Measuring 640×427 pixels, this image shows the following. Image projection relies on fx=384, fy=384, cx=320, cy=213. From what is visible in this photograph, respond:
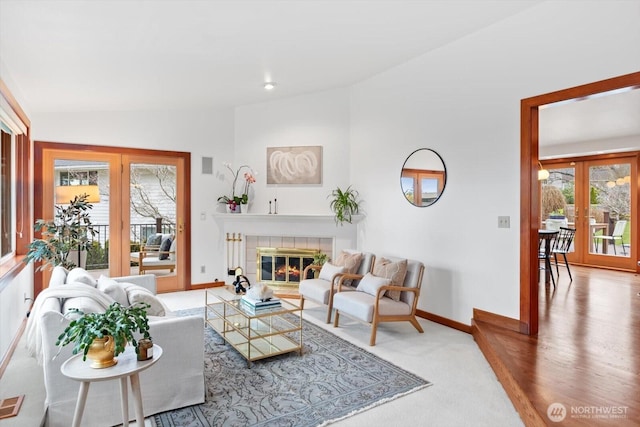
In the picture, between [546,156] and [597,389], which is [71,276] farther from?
[546,156]

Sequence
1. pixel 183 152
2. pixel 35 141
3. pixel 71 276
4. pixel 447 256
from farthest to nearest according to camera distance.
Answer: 1. pixel 183 152
2. pixel 35 141
3. pixel 447 256
4. pixel 71 276

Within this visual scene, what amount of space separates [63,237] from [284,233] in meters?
2.86

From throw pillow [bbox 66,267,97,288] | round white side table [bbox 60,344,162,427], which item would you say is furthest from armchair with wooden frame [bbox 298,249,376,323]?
round white side table [bbox 60,344,162,427]

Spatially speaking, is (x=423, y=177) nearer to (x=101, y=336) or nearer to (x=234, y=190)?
(x=234, y=190)

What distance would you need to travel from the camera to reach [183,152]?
6.03 meters

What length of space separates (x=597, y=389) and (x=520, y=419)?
21.6 inches

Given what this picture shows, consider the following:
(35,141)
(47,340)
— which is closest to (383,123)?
(47,340)

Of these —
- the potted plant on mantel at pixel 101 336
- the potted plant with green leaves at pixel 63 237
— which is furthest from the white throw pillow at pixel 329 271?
the potted plant with green leaves at pixel 63 237

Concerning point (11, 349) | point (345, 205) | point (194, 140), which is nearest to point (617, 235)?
point (345, 205)

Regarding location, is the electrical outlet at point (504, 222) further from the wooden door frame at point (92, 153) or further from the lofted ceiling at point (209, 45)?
the wooden door frame at point (92, 153)

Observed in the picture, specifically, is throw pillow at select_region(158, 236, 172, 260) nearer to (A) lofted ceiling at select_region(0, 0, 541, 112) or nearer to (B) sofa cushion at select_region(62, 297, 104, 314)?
(A) lofted ceiling at select_region(0, 0, 541, 112)

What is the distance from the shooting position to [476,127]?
402 centimetres

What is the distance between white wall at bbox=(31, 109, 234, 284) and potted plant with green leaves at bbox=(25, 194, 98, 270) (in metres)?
1.02

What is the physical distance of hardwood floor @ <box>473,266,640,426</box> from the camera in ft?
7.45
